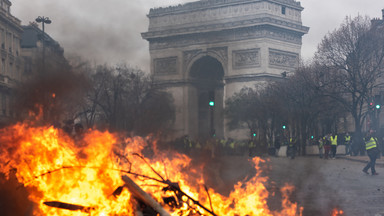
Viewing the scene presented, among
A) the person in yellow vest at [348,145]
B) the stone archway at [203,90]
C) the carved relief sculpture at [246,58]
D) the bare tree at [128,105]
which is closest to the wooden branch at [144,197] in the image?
the bare tree at [128,105]

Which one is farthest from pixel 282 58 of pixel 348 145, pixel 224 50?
pixel 348 145

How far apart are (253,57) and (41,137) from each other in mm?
49963

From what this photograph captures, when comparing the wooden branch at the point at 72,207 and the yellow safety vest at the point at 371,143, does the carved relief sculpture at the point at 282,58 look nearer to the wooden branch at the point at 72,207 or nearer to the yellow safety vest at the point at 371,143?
the yellow safety vest at the point at 371,143

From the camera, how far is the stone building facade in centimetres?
5203

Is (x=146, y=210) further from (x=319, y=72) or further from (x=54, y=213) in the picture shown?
(x=319, y=72)

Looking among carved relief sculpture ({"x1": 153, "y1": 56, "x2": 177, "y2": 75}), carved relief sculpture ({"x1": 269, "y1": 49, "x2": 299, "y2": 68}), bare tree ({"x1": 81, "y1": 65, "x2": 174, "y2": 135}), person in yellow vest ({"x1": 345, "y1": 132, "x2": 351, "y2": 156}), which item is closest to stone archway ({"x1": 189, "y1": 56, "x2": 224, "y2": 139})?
carved relief sculpture ({"x1": 153, "y1": 56, "x2": 177, "y2": 75})

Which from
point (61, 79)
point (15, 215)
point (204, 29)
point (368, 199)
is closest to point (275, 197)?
point (368, 199)

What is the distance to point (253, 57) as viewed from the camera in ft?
183

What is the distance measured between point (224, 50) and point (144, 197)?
5408 cm

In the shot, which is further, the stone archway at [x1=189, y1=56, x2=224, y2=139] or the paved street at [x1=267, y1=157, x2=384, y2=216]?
the stone archway at [x1=189, y1=56, x2=224, y2=139]

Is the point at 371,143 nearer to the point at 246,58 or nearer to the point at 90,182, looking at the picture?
the point at 90,182

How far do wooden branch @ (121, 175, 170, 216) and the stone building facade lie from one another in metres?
42.7

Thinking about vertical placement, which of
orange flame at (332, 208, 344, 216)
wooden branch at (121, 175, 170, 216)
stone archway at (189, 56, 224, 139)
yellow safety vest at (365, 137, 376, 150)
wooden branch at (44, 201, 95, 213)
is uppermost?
stone archway at (189, 56, 224, 139)

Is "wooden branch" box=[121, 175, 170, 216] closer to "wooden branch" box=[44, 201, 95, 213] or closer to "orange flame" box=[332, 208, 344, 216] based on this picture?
"wooden branch" box=[44, 201, 95, 213]
